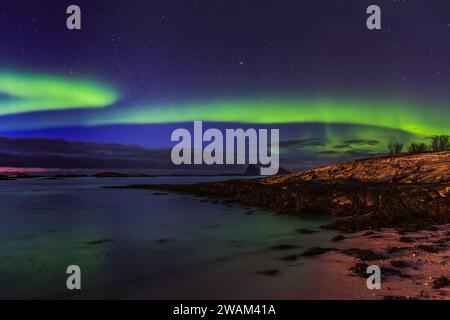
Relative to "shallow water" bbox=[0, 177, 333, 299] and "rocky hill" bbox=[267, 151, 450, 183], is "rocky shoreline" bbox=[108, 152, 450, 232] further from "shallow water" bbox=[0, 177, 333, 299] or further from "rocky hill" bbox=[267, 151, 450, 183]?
"shallow water" bbox=[0, 177, 333, 299]

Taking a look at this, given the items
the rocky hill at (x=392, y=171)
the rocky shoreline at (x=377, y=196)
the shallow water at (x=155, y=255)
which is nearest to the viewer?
the shallow water at (x=155, y=255)

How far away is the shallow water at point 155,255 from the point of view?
297 inches

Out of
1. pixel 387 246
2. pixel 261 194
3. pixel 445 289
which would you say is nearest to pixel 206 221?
pixel 261 194

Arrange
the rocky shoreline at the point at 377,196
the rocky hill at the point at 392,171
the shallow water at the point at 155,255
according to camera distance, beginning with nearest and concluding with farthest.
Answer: the shallow water at the point at 155,255
the rocky shoreline at the point at 377,196
the rocky hill at the point at 392,171

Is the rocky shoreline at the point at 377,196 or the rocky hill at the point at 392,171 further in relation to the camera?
the rocky hill at the point at 392,171

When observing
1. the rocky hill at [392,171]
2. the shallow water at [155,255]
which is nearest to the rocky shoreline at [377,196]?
the rocky hill at [392,171]

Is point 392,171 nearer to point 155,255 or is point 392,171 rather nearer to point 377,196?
point 377,196

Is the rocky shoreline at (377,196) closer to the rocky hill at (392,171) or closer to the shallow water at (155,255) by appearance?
the rocky hill at (392,171)

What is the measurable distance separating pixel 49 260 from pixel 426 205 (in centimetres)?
1450

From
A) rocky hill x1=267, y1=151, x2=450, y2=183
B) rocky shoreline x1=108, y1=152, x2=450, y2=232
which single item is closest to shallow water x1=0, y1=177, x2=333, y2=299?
rocky shoreline x1=108, y1=152, x2=450, y2=232

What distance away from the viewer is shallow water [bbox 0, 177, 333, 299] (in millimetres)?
7535

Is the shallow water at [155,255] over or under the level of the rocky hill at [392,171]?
under

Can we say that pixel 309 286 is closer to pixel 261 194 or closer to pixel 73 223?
pixel 73 223

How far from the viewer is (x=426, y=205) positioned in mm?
14797
